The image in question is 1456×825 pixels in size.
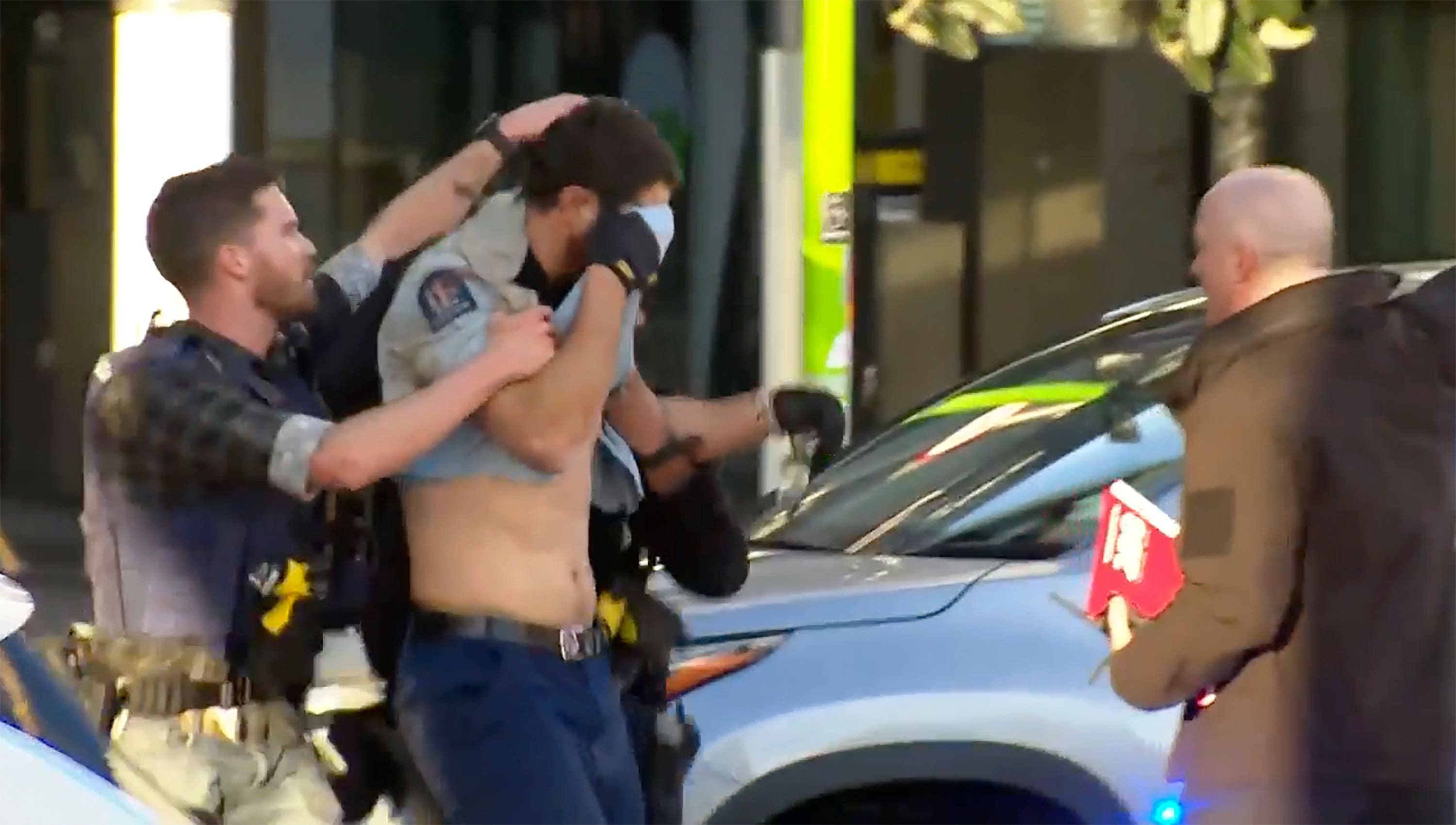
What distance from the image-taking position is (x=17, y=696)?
117 inches

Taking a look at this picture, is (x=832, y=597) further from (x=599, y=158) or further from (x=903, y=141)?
(x=903, y=141)

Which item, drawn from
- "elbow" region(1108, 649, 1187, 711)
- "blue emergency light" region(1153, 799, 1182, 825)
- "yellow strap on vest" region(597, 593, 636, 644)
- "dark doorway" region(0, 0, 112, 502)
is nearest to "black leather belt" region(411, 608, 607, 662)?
"yellow strap on vest" region(597, 593, 636, 644)

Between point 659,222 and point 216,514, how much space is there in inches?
32.6

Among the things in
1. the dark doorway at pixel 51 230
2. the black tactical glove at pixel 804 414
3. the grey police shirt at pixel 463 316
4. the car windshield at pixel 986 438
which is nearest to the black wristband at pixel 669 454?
the black tactical glove at pixel 804 414

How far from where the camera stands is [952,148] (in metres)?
12.0

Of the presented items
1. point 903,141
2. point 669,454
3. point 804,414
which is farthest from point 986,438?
point 903,141

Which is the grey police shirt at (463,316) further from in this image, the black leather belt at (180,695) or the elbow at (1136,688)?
the elbow at (1136,688)

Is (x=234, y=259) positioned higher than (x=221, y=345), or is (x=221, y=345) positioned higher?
(x=234, y=259)

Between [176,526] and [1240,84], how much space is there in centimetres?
400

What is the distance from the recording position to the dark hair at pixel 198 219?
3732 mm

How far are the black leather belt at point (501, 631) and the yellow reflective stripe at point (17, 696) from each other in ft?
2.58

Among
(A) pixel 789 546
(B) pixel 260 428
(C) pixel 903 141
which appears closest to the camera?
(B) pixel 260 428

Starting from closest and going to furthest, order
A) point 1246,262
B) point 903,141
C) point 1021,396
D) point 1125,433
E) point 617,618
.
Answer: point 1246,262
point 617,618
point 1125,433
point 1021,396
point 903,141

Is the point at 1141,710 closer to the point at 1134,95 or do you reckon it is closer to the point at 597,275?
the point at 597,275
